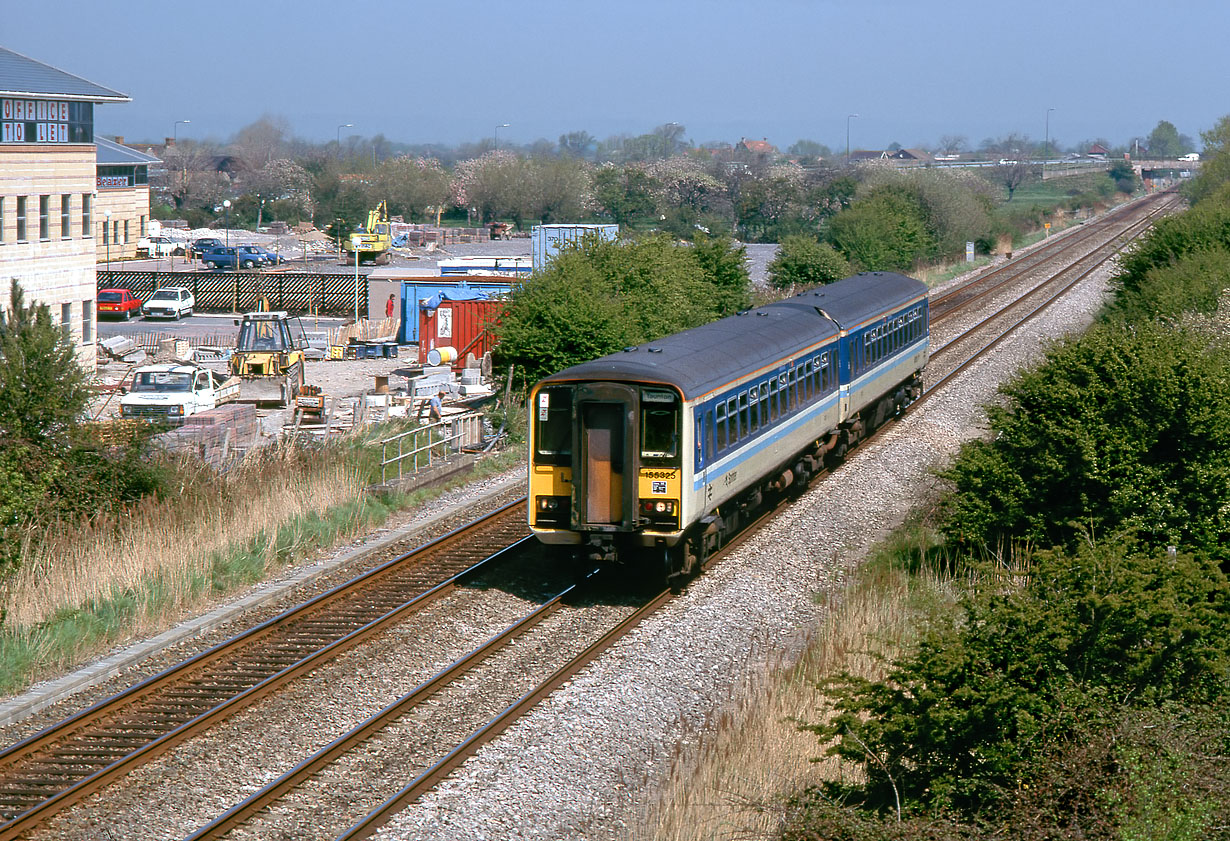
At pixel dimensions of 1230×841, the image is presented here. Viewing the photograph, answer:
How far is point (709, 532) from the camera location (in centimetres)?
1598

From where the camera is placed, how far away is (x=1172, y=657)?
8.55 meters

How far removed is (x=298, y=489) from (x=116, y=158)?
65.0m

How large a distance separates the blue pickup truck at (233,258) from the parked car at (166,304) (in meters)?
16.1

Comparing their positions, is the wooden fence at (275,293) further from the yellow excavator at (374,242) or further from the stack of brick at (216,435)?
the stack of brick at (216,435)

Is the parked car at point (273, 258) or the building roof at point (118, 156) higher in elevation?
the building roof at point (118, 156)

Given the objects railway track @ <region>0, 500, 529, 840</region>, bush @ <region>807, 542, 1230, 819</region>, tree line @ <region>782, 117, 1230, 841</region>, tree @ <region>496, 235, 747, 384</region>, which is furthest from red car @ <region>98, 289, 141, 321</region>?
bush @ <region>807, 542, 1230, 819</region>

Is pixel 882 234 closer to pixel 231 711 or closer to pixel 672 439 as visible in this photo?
pixel 672 439

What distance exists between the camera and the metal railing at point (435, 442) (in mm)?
21656

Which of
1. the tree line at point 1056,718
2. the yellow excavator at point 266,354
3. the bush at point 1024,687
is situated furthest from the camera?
the yellow excavator at point 266,354

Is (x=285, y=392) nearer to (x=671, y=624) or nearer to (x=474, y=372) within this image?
(x=474, y=372)

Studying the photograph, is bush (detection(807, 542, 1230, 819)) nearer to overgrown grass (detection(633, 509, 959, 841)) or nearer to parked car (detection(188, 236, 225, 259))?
overgrown grass (detection(633, 509, 959, 841))

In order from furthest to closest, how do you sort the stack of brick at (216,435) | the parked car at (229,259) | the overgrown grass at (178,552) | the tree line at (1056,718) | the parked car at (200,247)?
the parked car at (200,247) < the parked car at (229,259) < the stack of brick at (216,435) < the overgrown grass at (178,552) < the tree line at (1056,718)

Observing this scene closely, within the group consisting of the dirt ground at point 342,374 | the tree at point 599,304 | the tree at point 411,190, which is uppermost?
the tree at point 411,190

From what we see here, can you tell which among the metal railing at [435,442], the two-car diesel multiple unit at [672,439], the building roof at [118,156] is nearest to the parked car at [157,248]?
the building roof at [118,156]
